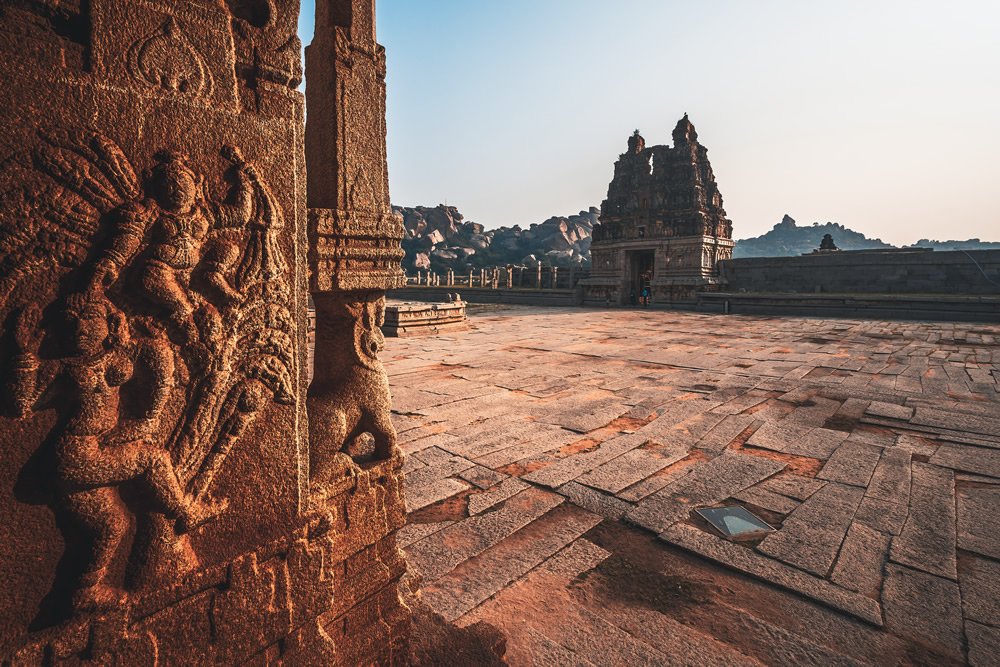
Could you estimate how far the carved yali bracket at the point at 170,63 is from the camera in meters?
1.14

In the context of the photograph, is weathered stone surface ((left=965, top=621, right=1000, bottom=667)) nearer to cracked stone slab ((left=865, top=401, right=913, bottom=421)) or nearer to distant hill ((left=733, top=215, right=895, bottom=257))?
cracked stone slab ((left=865, top=401, right=913, bottom=421))

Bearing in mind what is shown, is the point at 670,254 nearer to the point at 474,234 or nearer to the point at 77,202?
the point at 77,202

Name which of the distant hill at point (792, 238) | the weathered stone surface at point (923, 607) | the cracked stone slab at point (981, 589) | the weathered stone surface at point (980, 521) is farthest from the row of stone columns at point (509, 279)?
the distant hill at point (792, 238)

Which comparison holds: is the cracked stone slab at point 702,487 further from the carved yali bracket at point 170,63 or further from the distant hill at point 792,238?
the distant hill at point 792,238

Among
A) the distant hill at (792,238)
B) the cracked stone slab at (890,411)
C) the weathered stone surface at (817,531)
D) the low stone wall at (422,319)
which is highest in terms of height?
the distant hill at (792,238)

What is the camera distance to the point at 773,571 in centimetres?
222

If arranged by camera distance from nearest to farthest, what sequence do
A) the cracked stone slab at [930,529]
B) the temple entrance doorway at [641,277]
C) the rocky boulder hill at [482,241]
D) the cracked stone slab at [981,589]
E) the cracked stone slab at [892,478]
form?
the cracked stone slab at [981,589], the cracked stone slab at [930,529], the cracked stone slab at [892,478], the temple entrance doorway at [641,277], the rocky boulder hill at [482,241]

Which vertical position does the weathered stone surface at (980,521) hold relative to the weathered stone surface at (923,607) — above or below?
above

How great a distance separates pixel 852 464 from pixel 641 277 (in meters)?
21.3

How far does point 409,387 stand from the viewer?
5.65m

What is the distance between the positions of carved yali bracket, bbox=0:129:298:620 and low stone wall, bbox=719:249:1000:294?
20920 mm

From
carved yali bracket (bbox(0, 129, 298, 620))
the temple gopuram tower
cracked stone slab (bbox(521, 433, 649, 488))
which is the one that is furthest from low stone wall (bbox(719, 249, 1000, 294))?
carved yali bracket (bbox(0, 129, 298, 620))

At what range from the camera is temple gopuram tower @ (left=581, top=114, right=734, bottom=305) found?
20.1 metres

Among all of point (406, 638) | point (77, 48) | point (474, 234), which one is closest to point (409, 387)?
point (406, 638)
